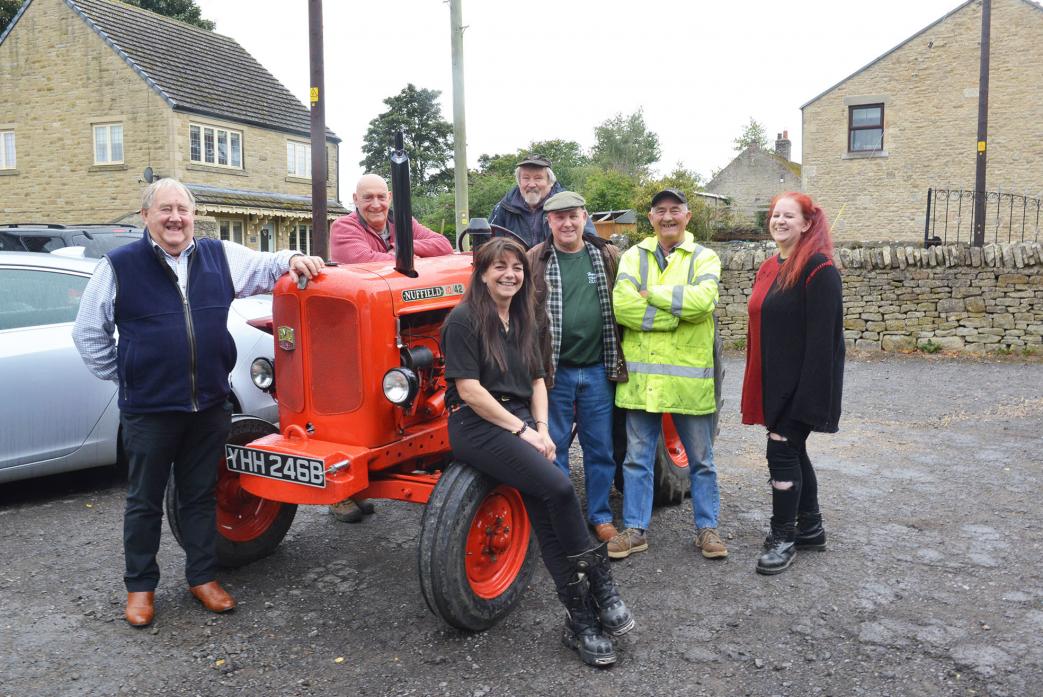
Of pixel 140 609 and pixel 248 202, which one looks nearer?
pixel 140 609

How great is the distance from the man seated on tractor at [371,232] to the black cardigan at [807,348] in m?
1.75

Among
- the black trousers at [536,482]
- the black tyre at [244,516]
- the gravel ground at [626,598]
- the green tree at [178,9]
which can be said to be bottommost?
the gravel ground at [626,598]

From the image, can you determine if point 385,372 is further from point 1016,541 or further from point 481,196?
point 481,196

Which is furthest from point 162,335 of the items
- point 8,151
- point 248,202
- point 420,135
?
point 420,135

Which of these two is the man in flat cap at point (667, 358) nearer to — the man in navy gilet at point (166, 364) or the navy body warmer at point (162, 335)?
the man in navy gilet at point (166, 364)

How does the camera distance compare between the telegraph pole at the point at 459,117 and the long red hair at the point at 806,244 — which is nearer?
the long red hair at the point at 806,244

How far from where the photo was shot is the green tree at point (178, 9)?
118 ft

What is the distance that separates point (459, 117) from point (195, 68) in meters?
16.8

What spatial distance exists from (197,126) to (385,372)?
2367 cm

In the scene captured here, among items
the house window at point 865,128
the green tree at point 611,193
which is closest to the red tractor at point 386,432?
the house window at point 865,128

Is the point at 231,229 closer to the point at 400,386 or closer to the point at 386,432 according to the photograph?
the point at 386,432

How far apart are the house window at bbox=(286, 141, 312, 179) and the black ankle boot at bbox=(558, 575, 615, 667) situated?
26.7 meters

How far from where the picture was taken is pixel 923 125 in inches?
864

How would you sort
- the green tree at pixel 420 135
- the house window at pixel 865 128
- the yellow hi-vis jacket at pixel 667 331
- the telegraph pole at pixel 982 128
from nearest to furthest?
the yellow hi-vis jacket at pixel 667 331
the telegraph pole at pixel 982 128
the house window at pixel 865 128
the green tree at pixel 420 135
